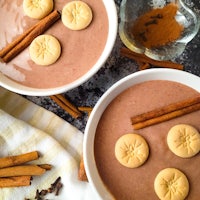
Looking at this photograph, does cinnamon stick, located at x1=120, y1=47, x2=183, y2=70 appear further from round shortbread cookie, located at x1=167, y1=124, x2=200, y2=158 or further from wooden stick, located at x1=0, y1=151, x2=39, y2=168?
wooden stick, located at x1=0, y1=151, x2=39, y2=168

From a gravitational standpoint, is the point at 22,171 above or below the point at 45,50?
below

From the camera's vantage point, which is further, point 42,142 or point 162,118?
point 42,142

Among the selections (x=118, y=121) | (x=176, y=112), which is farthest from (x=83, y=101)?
(x=176, y=112)

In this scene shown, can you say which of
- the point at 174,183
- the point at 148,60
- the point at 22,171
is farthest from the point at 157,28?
the point at 22,171

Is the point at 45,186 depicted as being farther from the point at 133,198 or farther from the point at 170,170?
the point at 170,170

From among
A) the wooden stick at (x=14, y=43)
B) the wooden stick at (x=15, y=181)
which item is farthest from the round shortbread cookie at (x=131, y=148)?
the wooden stick at (x=14, y=43)

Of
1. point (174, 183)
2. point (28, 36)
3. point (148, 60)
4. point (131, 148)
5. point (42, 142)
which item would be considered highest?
point (28, 36)

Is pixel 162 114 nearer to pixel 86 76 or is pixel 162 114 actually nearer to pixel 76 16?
pixel 86 76
